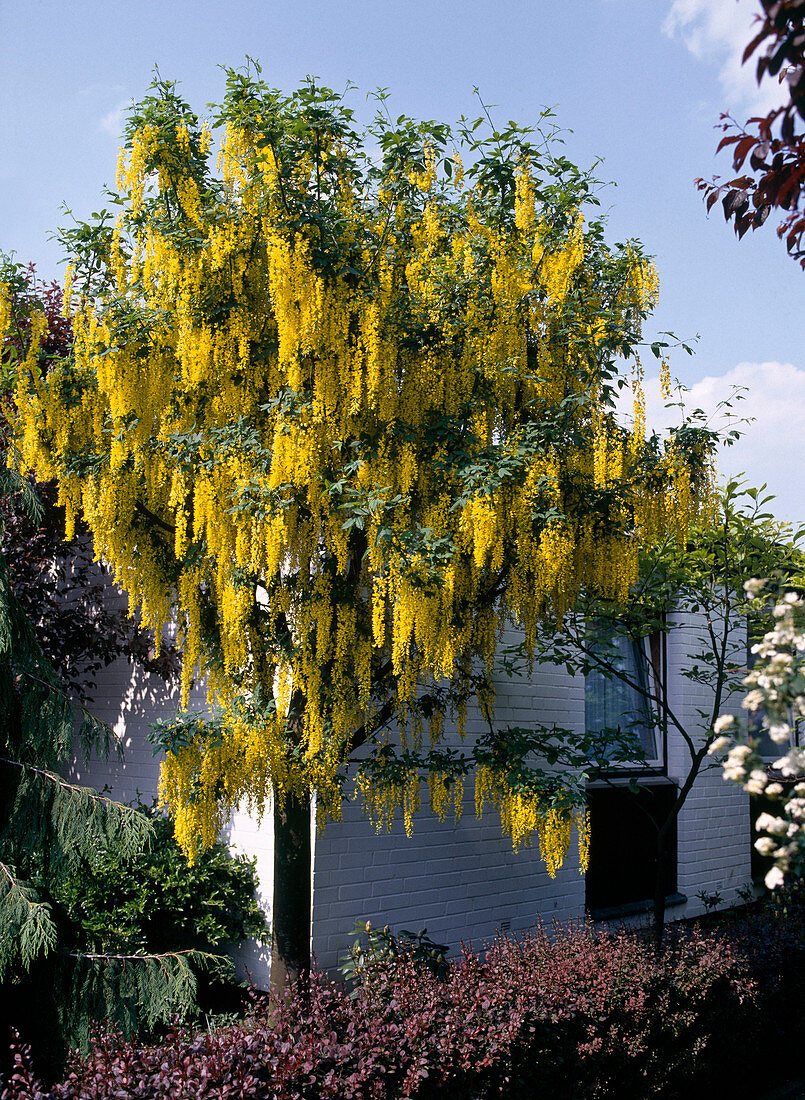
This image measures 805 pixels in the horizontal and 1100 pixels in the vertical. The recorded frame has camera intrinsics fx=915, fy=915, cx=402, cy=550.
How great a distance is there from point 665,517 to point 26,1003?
13.4ft

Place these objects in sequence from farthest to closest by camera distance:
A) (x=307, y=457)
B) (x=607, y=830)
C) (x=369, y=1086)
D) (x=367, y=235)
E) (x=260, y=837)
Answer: (x=607, y=830)
(x=260, y=837)
(x=367, y=235)
(x=307, y=457)
(x=369, y=1086)

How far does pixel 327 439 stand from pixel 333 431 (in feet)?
0.16

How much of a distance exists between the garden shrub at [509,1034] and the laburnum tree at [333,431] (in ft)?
2.35

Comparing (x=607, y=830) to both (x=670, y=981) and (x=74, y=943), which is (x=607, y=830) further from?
(x=74, y=943)

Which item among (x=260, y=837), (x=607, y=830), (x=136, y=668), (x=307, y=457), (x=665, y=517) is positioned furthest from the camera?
(x=607, y=830)

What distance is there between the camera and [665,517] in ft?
16.8

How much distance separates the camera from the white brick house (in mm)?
5742

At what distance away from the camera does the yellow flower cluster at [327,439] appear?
439 centimetres

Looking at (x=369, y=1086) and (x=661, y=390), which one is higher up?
(x=661, y=390)

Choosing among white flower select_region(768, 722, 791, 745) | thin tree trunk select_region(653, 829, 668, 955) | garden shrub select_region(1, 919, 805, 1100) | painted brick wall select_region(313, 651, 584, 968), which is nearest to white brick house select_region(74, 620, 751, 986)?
painted brick wall select_region(313, 651, 584, 968)

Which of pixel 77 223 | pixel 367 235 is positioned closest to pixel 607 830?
pixel 367 235

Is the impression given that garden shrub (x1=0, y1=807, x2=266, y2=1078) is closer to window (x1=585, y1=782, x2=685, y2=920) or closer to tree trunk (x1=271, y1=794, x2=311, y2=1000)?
tree trunk (x1=271, y1=794, x2=311, y2=1000)

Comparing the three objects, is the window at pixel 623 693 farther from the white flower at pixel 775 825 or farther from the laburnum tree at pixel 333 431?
the white flower at pixel 775 825

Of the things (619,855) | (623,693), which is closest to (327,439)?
(623,693)
